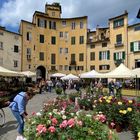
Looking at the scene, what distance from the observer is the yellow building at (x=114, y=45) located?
50.8 m

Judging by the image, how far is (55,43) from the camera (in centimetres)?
6216

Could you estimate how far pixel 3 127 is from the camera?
12.0 meters

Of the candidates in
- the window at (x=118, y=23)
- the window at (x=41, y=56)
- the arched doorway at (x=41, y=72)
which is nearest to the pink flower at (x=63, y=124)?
the window at (x=118, y=23)

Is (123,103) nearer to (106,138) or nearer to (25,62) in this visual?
(106,138)

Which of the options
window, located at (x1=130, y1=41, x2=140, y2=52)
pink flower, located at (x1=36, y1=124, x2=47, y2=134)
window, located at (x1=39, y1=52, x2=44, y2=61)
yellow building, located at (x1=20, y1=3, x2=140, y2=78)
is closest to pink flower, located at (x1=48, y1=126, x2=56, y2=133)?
pink flower, located at (x1=36, y1=124, x2=47, y2=134)

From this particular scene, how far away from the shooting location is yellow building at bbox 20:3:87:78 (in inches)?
2327

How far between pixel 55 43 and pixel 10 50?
11.5m

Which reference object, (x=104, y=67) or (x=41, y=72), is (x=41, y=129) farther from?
(x=41, y=72)

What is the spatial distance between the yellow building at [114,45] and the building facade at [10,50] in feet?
46.7

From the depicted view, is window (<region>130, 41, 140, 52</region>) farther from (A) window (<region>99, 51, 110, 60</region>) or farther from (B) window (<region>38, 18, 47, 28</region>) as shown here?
(B) window (<region>38, 18, 47, 28</region>)

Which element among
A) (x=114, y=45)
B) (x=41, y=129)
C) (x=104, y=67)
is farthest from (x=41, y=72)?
(x=41, y=129)

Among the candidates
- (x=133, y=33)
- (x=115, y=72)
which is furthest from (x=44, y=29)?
(x=115, y=72)

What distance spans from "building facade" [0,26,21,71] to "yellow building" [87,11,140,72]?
14226 mm

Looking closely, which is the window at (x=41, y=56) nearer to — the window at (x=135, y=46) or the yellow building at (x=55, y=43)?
the yellow building at (x=55, y=43)
